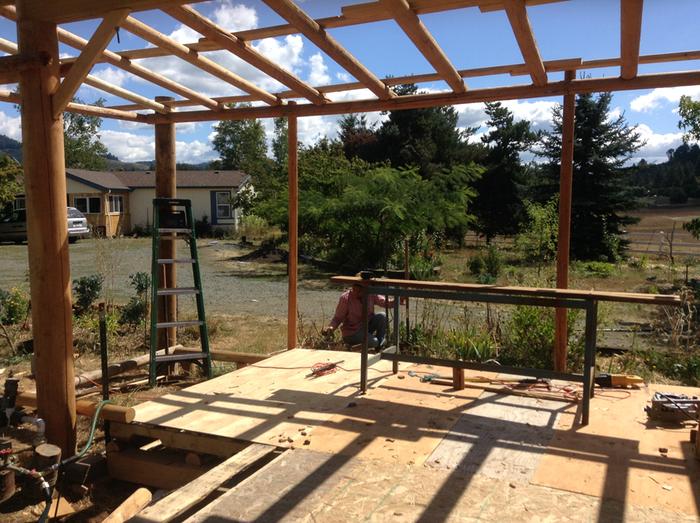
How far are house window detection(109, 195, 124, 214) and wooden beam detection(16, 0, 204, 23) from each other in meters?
31.9

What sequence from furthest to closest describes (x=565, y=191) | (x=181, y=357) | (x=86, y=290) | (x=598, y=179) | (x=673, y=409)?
(x=598, y=179) < (x=86, y=290) < (x=181, y=357) < (x=565, y=191) < (x=673, y=409)

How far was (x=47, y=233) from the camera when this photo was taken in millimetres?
4324

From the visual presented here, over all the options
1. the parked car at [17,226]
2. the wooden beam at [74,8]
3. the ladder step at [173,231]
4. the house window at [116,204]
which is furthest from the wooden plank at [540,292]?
the house window at [116,204]

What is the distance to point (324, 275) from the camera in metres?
18.2

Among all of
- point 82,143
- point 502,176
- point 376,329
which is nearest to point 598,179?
point 502,176

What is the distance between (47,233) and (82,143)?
53467mm

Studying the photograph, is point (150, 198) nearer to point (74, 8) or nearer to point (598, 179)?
point (598, 179)

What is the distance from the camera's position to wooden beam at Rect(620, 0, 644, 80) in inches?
148

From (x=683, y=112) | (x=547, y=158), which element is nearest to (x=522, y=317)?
(x=683, y=112)

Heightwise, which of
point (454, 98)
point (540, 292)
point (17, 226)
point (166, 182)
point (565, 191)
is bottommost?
point (540, 292)

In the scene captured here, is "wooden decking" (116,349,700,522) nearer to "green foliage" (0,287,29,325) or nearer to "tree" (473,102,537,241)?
"green foliage" (0,287,29,325)

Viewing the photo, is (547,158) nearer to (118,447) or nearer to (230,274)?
(230,274)

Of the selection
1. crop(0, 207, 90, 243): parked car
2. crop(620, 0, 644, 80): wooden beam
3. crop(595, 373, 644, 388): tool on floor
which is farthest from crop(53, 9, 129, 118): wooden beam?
crop(0, 207, 90, 243): parked car

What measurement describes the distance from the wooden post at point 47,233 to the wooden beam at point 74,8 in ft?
0.22
